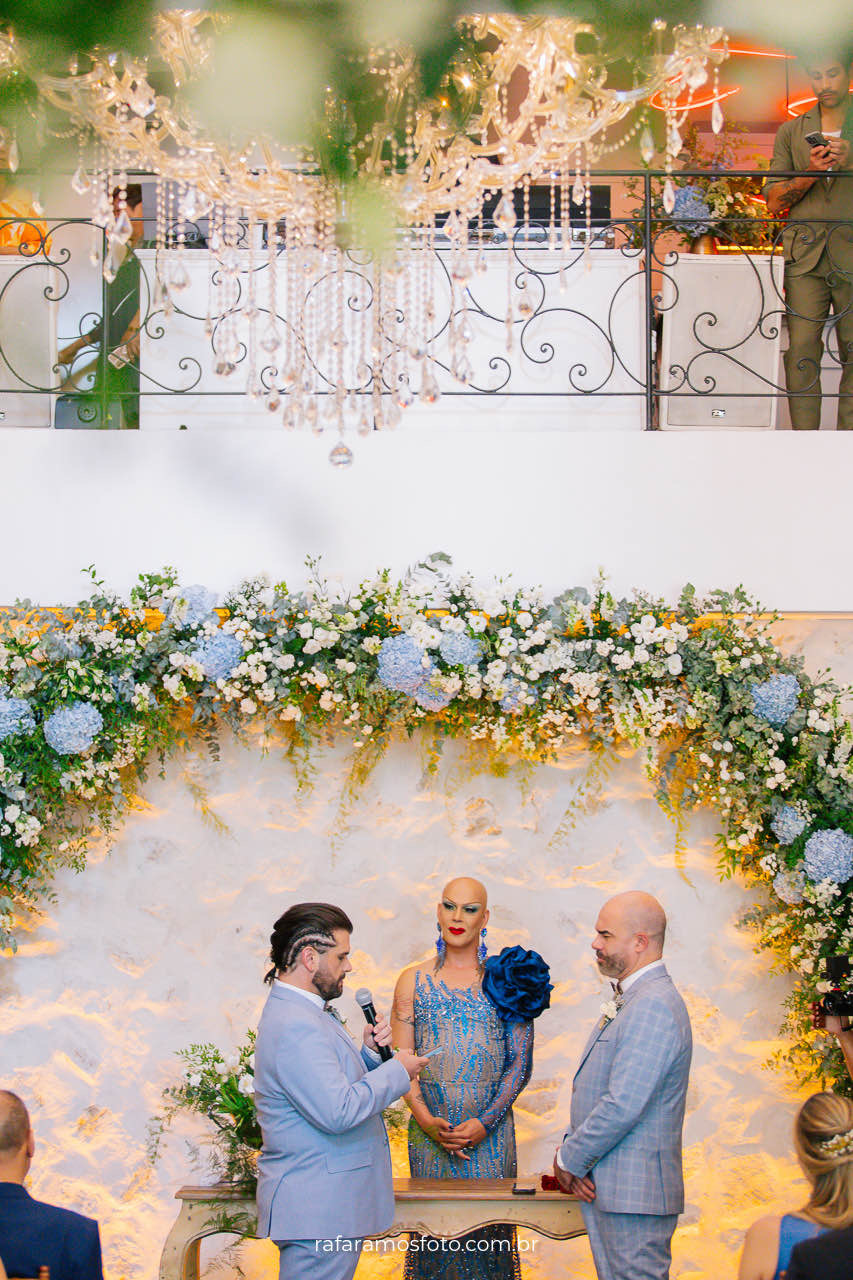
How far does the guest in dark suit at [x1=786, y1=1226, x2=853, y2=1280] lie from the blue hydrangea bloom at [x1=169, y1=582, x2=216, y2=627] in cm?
292

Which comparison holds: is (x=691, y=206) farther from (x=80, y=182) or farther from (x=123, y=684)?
(x=80, y=182)

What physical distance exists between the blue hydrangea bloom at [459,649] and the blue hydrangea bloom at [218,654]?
0.78 metres

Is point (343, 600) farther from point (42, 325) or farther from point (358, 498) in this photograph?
point (42, 325)

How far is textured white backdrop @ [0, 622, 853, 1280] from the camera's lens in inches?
179

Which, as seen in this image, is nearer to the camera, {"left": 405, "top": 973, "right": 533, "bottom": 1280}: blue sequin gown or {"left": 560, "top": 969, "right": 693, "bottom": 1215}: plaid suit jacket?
{"left": 560, "top": 969, "right": 693, "bottom": 1215}: plaid suit jacket

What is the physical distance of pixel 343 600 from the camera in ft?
14.3

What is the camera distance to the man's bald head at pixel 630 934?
11.3 feet

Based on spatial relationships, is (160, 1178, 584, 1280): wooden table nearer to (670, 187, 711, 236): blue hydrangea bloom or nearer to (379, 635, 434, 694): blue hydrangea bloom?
(379, 635, 434, 694): blue hydrangea bloom

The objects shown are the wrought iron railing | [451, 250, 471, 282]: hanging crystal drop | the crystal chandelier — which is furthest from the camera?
the wrought iron railing

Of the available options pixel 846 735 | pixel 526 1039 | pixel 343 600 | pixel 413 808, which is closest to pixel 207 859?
pixel 413 808

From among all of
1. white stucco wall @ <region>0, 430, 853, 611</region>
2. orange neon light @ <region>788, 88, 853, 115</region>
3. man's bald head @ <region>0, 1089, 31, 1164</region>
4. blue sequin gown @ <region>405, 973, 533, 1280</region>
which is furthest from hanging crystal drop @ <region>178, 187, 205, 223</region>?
orange neon light @ <region>788, 88, 853, 115</region>

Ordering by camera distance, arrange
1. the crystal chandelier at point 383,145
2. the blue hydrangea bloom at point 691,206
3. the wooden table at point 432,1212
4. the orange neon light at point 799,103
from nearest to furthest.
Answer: the crystal chandelier at point 383,145 < the wooden table at point 432,1212 < the blue hydrangea bloom at point 691,206 < the orange neon light at point 799,103

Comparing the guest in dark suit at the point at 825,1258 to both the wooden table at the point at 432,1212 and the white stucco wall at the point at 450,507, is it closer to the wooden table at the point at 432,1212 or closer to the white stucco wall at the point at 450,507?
the wooden table at the point at 432,1212

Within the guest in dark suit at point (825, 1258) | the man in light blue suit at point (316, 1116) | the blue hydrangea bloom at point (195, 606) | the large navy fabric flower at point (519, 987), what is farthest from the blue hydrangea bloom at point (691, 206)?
the guest in dark suit at point (825, 1258)
